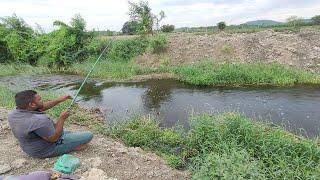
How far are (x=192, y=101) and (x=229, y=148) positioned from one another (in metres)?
5.85

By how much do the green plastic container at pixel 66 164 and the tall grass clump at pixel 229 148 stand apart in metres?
1.81

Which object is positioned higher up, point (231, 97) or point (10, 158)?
point (10, 158)

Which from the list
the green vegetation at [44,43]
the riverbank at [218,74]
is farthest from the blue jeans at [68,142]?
the green vegetation at [44,43]

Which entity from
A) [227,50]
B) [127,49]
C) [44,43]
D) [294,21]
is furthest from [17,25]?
[294,21]

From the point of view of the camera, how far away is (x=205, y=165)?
5457mm

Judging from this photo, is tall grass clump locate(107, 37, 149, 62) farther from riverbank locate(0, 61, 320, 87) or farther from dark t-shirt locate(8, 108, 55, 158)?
dark t-shirt locate(8, 108, 55, 158)

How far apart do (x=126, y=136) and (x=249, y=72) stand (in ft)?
28.8

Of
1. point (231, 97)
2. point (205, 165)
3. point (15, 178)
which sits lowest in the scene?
point (231, 97)

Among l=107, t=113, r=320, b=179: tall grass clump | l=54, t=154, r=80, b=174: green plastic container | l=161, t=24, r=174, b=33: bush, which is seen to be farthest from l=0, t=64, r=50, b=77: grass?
l=54, t=154, r=80, b=174: green plastic container

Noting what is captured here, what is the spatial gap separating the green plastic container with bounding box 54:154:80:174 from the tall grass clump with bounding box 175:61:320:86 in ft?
33.1

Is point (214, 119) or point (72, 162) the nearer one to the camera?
point (72, 162)

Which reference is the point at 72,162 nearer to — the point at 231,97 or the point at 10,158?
the point at 10,158

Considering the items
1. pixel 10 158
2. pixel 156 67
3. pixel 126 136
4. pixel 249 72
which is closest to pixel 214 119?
pixel 126 136

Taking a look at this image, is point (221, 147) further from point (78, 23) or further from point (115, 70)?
point (78, 23)
